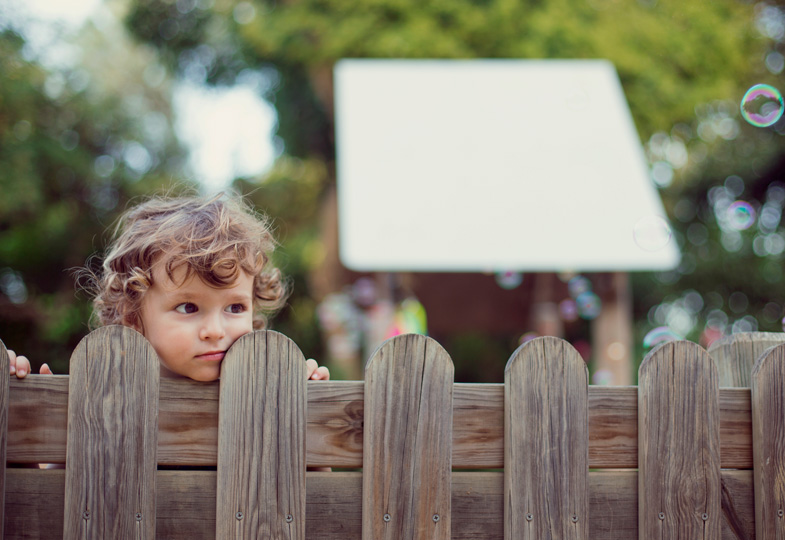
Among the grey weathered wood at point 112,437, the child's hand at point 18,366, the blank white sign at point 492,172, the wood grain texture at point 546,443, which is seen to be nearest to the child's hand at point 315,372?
the grey weathered wood at point 112,437

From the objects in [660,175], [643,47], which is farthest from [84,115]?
[660,175]

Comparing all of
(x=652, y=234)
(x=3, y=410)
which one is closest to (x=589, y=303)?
(x=652, y=234)

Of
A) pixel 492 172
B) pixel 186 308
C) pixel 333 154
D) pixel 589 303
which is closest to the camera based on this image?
pixel 186 308

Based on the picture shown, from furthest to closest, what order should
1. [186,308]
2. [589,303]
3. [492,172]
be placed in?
[492,172] < [589,303] < [186,308]

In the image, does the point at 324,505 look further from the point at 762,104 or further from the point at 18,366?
the point at 762,104

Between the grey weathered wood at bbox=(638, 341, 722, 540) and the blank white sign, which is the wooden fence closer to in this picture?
the grey weathered wood at bbox=(638, 341, 722, 540)

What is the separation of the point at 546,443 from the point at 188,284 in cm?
95

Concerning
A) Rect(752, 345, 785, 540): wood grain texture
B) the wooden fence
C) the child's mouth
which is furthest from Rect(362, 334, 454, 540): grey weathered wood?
Rect(752, 345, 785, 540): wood grain texture

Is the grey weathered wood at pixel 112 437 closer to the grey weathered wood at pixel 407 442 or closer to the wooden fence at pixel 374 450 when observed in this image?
the wooden fence at pixel 374 450

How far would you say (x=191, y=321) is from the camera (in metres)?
1.73

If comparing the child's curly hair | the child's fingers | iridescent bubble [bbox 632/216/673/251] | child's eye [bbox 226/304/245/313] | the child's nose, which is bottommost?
the child's fingers

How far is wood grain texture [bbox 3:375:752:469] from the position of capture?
5.05 ft

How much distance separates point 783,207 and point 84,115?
46.7 feet

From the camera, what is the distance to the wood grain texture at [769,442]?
1.66 m
